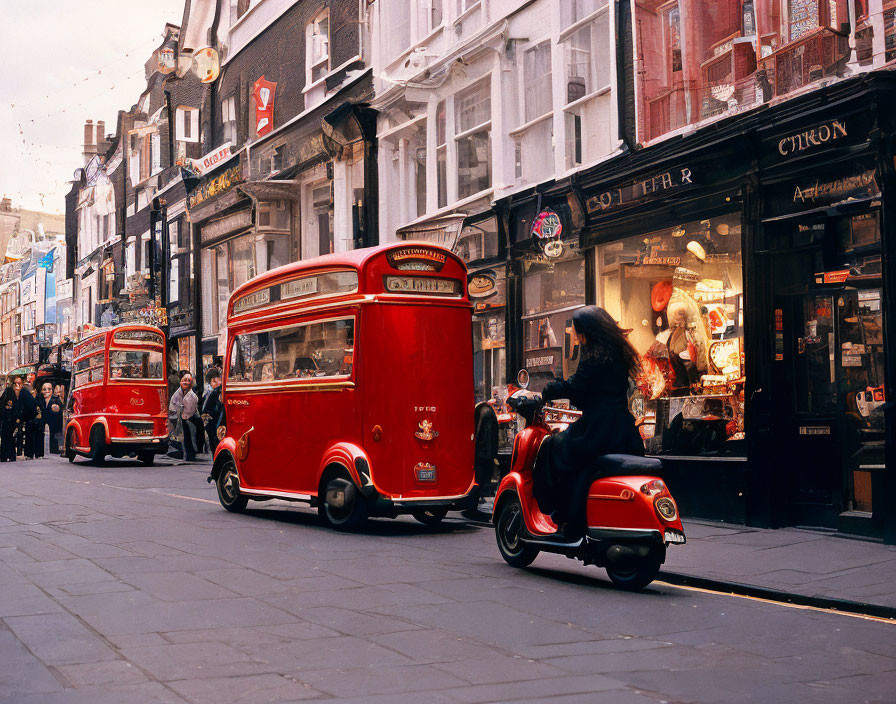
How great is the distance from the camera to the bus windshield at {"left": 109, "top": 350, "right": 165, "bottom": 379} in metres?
26.3

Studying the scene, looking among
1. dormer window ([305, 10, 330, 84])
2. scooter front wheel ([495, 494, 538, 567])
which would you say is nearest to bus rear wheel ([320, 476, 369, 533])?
scooter front wheel ([495, 494, 538, 567])

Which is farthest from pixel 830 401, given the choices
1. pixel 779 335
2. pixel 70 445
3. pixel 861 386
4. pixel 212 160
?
pixel 212 160

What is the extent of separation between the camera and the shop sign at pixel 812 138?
37.4 feet

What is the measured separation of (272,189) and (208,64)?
6.68 m

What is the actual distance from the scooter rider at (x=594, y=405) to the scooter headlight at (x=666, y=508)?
0.56 metres

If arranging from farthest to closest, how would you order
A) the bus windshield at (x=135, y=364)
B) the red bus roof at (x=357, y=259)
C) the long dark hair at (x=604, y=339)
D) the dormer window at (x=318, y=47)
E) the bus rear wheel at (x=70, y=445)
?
1. the bus rear wheel at (x=70, y=445)
2. the dormer window at (x=318, y=47)
3. the bus windshield at (x=135, y=364)
4. the red bus roof at (x=357, y=259)
5. the long dark hair at (x=604, y=339)

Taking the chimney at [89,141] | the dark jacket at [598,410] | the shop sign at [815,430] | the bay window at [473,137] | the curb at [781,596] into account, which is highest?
the chimney at [89,141]

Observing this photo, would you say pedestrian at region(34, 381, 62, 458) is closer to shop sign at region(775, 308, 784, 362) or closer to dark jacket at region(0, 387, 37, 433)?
dark jacket at region(0, 387, 37, 433)

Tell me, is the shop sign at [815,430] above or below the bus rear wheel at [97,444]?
above

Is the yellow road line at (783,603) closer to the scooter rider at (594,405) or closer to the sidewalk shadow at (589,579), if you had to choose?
the sidewalk shadow at (589,579)

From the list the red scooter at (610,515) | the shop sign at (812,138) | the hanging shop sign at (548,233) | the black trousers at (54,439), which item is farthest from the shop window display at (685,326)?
the black trousers at (54,439)

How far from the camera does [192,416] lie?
25750mm

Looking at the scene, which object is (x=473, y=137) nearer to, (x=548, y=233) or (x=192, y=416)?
(x=548, y=233)

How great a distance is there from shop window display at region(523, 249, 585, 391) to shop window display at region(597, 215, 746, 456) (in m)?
0.87
